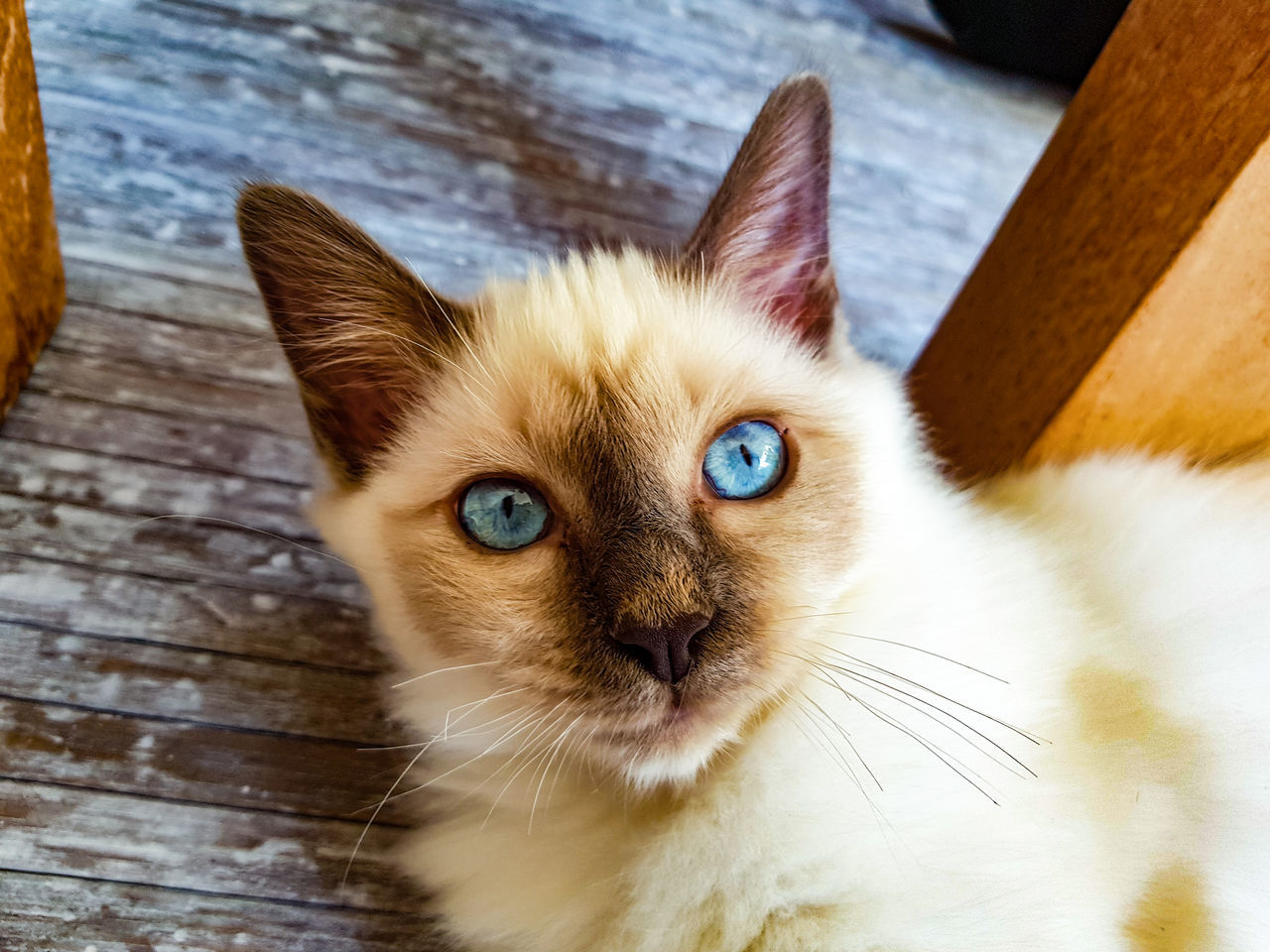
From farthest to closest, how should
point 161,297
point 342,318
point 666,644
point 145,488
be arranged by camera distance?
1. point 161,297
2. point 145,488
3. point 342,318
4. point 666,644

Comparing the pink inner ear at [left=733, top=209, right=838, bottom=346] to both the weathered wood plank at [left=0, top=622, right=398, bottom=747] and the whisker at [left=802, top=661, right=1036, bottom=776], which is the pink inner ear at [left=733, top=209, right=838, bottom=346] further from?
the weathered wood plank at [left=0, top=622, right=398, bottom=747]

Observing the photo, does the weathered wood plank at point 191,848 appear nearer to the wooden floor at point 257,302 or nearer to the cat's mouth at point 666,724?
the wooden floor at point 257,302

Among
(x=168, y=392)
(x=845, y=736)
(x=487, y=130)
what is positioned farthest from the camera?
(x=487, y=130)

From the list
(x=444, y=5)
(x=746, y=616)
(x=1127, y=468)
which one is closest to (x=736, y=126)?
(x=444, y=5)

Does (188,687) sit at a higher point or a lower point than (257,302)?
lower

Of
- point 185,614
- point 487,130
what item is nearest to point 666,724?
point 185,614

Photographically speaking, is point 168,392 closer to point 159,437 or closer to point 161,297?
point 159,437
